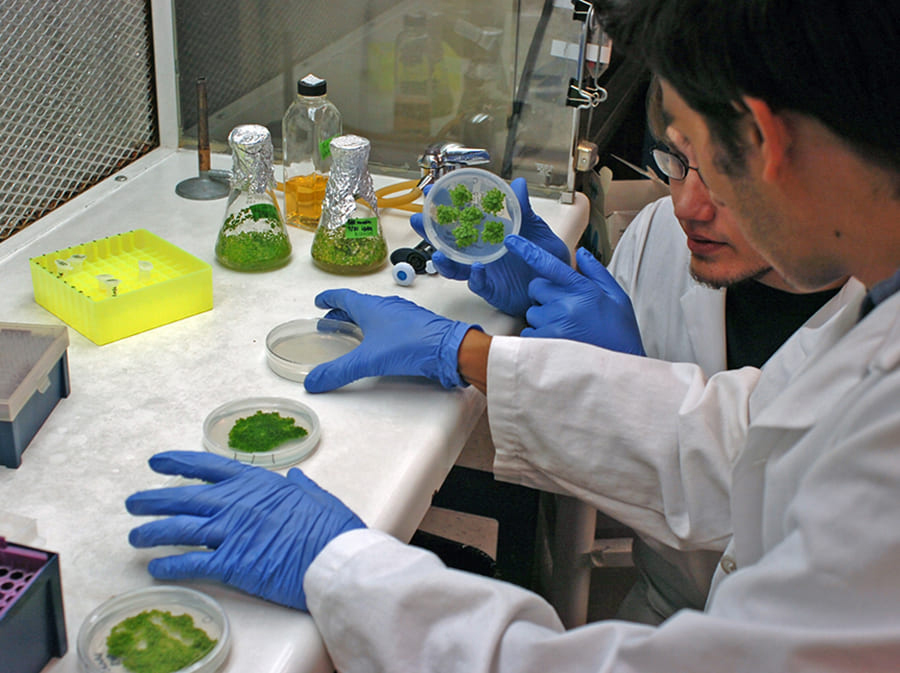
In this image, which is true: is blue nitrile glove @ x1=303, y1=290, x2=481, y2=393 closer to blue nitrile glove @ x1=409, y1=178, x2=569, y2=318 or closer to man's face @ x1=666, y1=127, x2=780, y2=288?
blue nitrile glove @ x1=409, y1=178, x2=569, y2=318

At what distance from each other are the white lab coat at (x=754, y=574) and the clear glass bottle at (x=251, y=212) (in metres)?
0.75

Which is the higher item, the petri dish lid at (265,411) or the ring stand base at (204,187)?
the petri dish lid at (265,411)

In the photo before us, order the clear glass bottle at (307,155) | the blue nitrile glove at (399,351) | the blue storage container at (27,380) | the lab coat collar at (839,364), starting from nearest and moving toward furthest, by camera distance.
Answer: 1. the lab coat collar at (839,364)
2. the blue storage container at (27,380)
3. the blue nitrile glove at (399,351)
4. the clear glass bottle at (307,155)

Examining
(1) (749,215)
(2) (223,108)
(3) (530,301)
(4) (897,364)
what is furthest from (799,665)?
(2) (223,108)

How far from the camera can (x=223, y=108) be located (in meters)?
2.08

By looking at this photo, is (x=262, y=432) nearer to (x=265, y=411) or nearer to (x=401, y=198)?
(x=265, y=411)

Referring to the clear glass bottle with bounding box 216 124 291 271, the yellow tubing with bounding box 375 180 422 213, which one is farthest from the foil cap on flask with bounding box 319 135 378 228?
the yellow tubing with bounding box 375 180 422 213

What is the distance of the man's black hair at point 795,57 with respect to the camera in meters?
0.72

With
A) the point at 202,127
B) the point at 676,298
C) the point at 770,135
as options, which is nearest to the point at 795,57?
the point at 770,135

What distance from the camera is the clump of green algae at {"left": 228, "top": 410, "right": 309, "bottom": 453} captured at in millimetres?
1108

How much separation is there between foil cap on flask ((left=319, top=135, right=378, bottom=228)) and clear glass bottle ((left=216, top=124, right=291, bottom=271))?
0.34 feet

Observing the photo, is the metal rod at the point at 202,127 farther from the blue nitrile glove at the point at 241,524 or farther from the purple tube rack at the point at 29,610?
the purple tube rack at the point at 29,610

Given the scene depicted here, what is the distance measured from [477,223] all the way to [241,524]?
2.42 feet

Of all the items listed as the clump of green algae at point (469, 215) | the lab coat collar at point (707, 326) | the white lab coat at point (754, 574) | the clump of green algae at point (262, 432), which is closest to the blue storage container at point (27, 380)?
the clump of green algae at point (262, 432)
